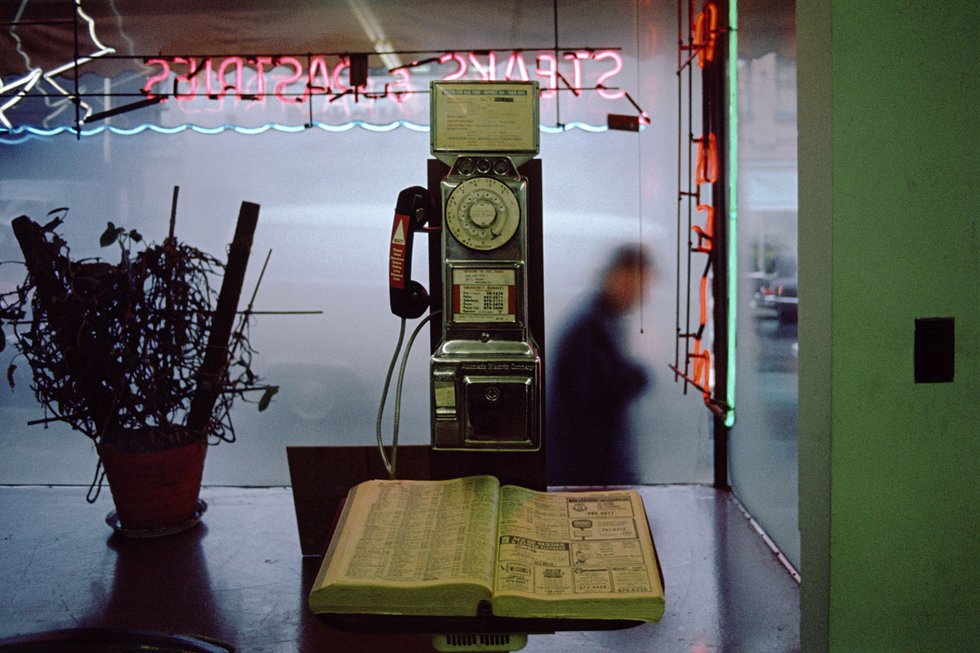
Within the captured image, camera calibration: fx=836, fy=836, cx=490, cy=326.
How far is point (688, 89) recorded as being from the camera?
3.82 metres

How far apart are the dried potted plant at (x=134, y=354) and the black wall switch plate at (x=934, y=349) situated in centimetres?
271

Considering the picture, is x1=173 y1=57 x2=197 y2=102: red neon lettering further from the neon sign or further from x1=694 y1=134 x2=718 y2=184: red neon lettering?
x1=694 y1=134 x2=718 y2=184: red neon lettering

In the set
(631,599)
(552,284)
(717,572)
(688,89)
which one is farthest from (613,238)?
(631,599)

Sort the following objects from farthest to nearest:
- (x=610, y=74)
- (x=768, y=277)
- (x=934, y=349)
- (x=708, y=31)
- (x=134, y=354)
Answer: (x=610, y=74), (x=708, y=31), (x=134, y=354), (x=768, y=277), (x=934, y=349)

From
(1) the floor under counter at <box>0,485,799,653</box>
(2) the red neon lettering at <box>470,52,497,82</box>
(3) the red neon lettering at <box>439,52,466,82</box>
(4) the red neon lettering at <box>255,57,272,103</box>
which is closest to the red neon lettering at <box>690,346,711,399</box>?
(1) the floor under counter at <box>0,485,799,653</box>

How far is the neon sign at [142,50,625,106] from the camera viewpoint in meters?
3.97

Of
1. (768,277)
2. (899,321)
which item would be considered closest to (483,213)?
(899,321)

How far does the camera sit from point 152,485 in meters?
3.49

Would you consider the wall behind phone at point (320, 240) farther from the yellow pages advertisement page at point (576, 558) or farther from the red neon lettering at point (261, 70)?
the yellow pages advertisement page at point (576, 558)

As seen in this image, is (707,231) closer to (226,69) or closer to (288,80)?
(288,80)

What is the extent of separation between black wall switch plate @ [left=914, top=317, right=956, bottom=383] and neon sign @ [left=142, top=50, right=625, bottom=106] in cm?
260

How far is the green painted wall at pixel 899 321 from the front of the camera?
59.9 inches

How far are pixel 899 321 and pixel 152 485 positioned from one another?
2.99 metres

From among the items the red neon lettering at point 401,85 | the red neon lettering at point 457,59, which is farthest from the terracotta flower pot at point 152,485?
the red neon lettering at point 457,59
